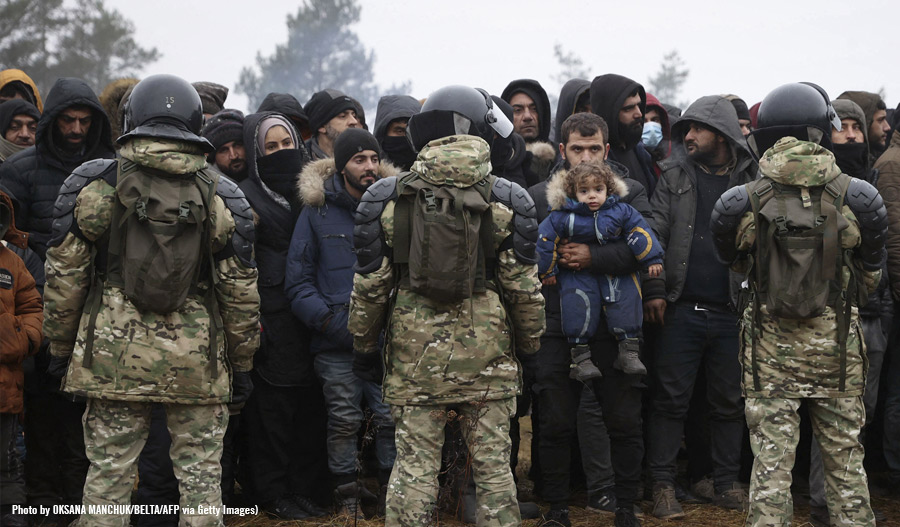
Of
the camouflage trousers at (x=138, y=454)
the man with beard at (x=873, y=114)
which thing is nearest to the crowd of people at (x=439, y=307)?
the camouflage trousers at (x=138, y=454)

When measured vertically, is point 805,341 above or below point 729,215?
below

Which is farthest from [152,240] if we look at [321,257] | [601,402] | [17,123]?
[17,123]

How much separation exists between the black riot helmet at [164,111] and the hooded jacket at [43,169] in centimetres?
162

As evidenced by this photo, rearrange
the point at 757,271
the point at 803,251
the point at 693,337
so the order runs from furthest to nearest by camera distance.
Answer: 1. the point at 693,337
2. the point at 757,271
3. the point at 803,251

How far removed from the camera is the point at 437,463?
4.78 m

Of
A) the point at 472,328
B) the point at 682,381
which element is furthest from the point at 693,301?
the point at 472,328

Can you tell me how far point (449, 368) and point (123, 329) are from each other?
160 centimetres

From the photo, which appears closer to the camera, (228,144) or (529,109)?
(228,144)

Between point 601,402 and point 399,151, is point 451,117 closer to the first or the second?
point 399,151

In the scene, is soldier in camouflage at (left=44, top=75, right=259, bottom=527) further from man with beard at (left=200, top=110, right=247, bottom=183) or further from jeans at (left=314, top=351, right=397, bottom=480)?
man with beard at (left=200, top=110, right=247, bottom=183)

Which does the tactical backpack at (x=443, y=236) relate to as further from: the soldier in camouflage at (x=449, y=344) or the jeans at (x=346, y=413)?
the jeans at (x=346, y=413)

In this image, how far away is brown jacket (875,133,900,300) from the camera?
644 centimetres

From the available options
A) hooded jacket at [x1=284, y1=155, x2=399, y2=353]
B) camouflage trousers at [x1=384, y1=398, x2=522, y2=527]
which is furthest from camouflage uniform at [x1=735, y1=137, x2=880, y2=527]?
hooded jacket at [x1=284, y1=155, x2=399, y2=353]

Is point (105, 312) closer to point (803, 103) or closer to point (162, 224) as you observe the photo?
point (162, 224)
